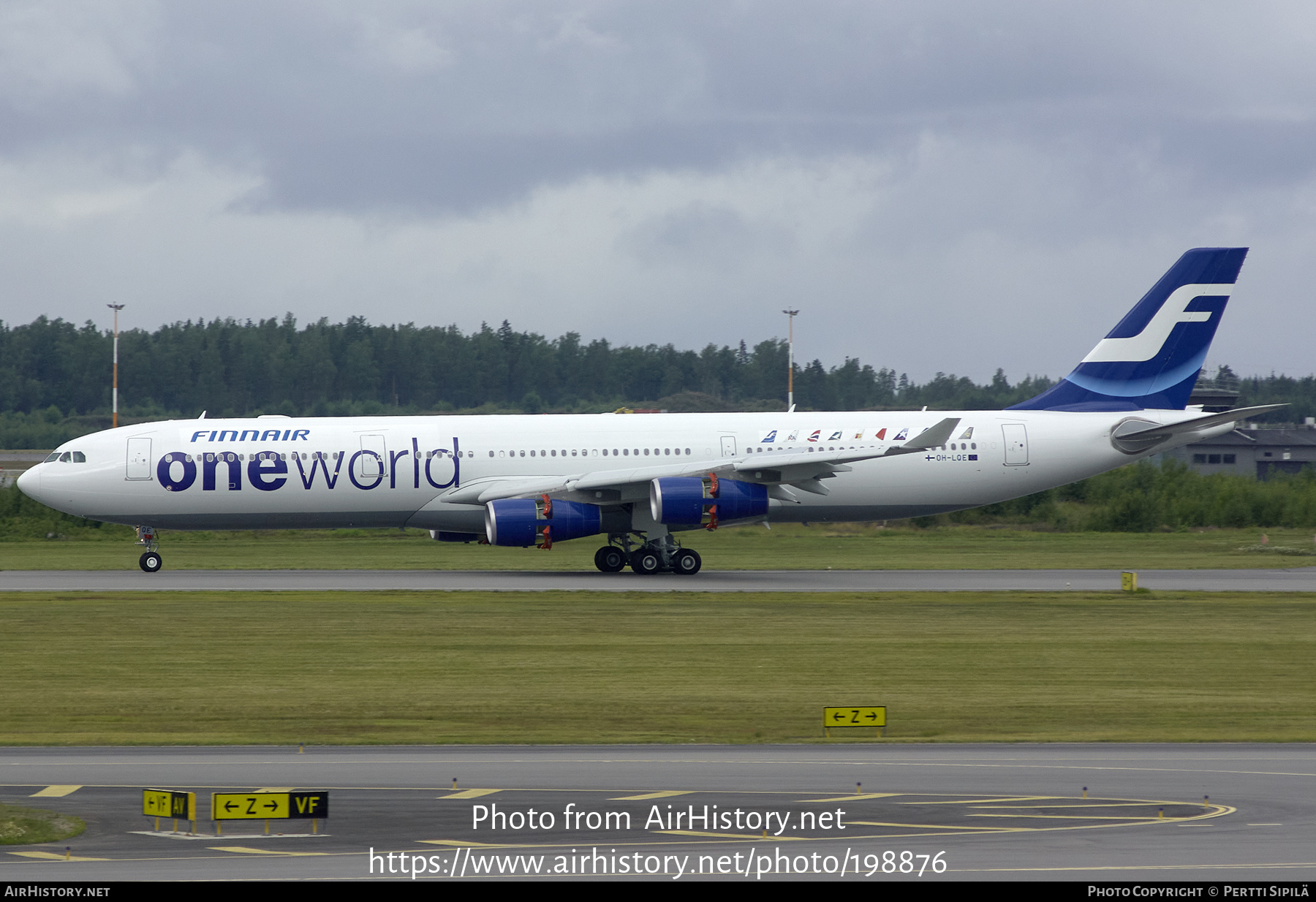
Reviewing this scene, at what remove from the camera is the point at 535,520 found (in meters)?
33.8

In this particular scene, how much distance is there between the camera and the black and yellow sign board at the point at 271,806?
1078cm

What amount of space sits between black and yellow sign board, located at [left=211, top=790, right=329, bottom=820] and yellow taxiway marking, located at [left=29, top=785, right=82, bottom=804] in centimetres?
228

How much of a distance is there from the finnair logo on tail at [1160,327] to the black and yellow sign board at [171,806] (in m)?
33.2

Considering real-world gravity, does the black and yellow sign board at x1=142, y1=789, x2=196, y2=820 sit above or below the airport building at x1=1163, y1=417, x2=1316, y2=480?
below

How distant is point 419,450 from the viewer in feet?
118

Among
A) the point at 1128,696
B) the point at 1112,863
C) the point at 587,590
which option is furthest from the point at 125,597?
the point at 1112,863

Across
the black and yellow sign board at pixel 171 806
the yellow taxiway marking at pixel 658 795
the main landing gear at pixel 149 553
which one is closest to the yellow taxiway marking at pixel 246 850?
the black and yellow sign board at pixel 171 806

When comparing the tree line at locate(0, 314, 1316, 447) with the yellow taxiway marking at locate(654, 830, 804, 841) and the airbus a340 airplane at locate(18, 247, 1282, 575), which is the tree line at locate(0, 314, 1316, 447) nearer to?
the airbus a340 airplane at locate(18, 247, 1282, 575)

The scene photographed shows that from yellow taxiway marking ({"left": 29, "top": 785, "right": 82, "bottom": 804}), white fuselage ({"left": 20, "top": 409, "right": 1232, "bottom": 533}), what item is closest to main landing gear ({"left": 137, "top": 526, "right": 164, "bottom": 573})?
white fuselage ({"left": 20, "top": 409, "right": 1232, "bottom": 533})

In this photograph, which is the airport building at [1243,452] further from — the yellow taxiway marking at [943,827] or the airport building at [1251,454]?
the yellow taxiway marking at [943,827]

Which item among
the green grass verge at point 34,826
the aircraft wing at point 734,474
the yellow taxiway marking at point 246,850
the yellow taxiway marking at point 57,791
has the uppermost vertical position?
the aircraft wing at point 734,474

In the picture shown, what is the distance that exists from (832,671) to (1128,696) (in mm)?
4213

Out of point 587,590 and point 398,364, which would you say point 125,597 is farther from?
point 398,364

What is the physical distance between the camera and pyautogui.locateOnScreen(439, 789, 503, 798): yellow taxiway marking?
1232 cm
